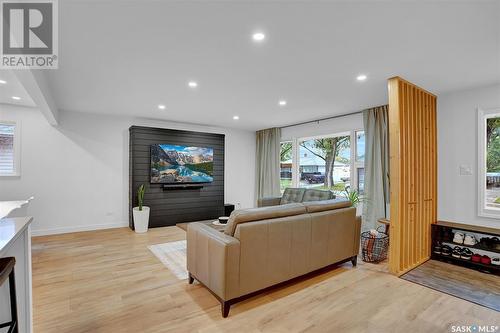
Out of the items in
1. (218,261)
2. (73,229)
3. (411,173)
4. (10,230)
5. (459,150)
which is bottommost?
(73,229)

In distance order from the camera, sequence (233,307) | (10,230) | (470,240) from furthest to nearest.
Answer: (470,240)
(233,307)
(10,230)

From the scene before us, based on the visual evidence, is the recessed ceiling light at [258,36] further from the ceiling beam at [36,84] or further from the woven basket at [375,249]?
the woven basket at [375,249]

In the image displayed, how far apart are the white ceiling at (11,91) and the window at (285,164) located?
5.56 m

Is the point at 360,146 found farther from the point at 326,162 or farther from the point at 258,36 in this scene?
the point at 258,36

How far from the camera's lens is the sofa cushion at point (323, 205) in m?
2.92

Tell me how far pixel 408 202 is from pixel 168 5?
11.5 ft

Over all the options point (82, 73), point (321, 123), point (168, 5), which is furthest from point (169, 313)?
point (321, 123)

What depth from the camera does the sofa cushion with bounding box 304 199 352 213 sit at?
292cm

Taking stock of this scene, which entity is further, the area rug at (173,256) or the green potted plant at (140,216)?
the green potted plant at (140,216)

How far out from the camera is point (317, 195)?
477 cm

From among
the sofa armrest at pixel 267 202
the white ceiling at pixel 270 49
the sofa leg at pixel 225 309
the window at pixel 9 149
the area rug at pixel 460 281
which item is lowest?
the area rug at pixel 460 281

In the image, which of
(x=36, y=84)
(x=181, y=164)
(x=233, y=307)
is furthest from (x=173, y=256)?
(x=36, y=84)

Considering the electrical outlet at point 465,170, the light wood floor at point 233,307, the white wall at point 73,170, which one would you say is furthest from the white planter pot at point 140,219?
the electrical outlet at point 465,170

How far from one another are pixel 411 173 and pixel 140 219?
490 centimetres
